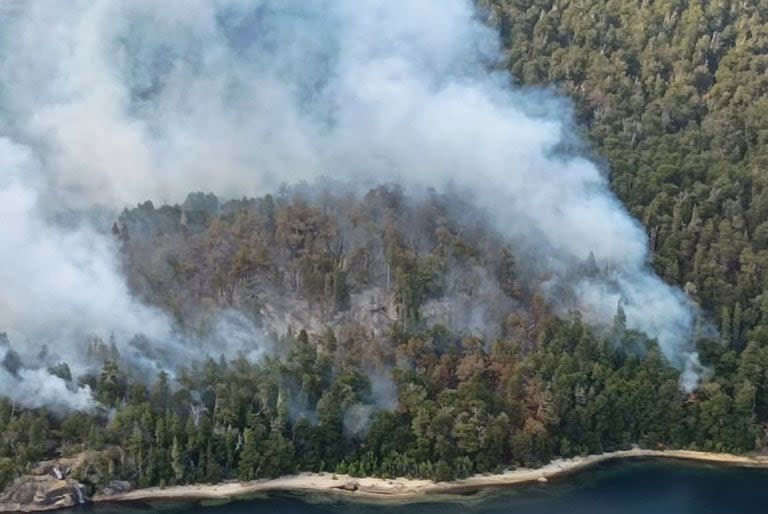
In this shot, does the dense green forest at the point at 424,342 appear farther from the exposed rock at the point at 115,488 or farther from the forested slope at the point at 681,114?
the exposed rock at the point at 115,488

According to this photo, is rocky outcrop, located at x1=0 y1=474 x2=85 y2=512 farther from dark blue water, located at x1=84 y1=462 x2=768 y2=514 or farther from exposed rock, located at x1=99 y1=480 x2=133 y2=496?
dark blue water, located at x1=84 y1=462 x2=768 y2=514

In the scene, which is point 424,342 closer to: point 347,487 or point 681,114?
point 347,487

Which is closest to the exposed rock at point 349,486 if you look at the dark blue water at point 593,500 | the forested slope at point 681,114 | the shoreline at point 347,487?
the shoreline at point 347,487

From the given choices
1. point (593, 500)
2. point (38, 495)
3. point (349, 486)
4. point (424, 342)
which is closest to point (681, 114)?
point (424, 342)

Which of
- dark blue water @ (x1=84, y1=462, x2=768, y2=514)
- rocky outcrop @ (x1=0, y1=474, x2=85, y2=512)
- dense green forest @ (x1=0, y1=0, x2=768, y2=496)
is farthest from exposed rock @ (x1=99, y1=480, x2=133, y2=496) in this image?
rocky outcrop @ (x1=0, y1=474, x2=85, y2=512)

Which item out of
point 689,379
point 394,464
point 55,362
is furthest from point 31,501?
point 689,379
